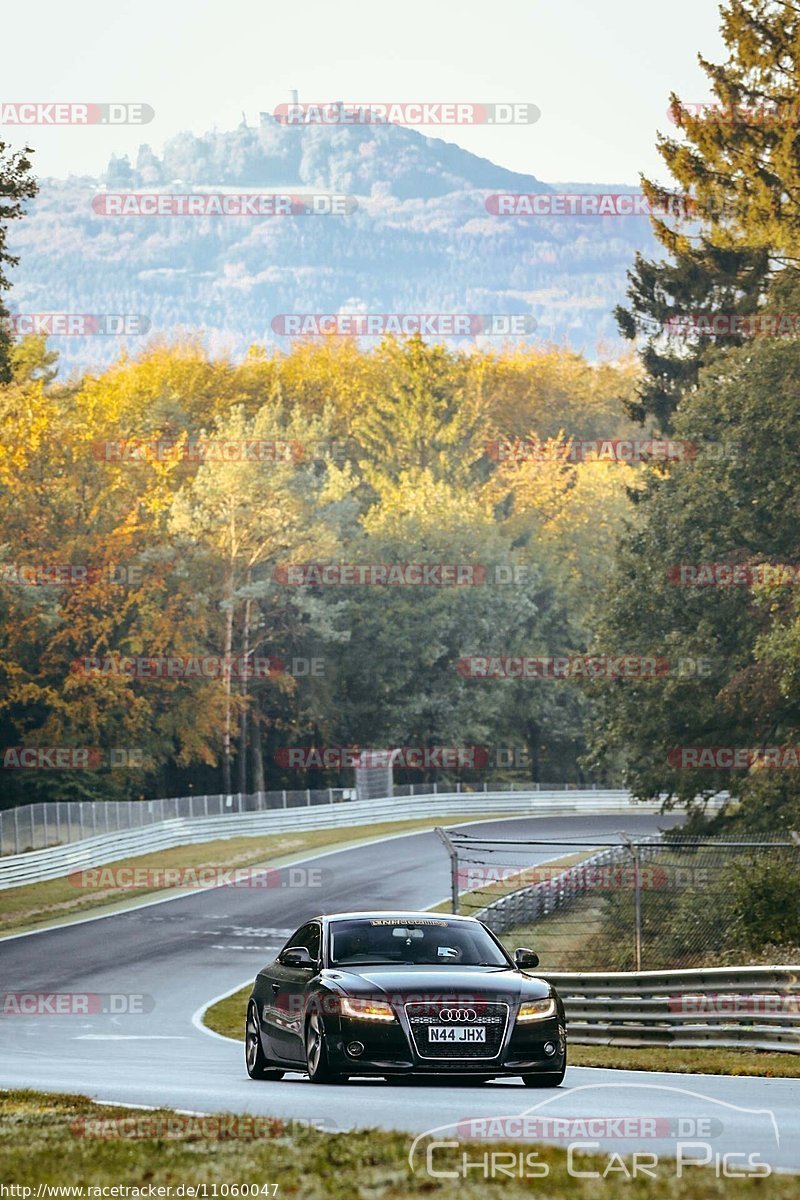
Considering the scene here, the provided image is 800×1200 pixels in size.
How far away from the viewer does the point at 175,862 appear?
5559 cm

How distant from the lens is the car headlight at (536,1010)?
14.0 metres

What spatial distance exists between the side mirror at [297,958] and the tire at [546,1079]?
74.7 inches

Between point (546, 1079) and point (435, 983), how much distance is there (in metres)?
1.15

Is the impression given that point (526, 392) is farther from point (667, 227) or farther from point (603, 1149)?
point (603, 1149)

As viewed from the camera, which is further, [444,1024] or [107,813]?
[107,813]

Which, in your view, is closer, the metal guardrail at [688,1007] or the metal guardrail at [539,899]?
the metal guardrail at [688,1007]

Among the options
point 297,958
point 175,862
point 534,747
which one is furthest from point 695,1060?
point 534,747

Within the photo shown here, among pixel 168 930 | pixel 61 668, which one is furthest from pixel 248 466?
pixel 168 930

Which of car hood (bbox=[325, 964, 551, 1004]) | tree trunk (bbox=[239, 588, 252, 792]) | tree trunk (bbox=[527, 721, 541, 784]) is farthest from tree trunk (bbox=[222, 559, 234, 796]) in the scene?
car hood (bbox=[325, 964, 551, 1004])

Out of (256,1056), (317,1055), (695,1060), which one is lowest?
(695,1060)

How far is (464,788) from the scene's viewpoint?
281 ft

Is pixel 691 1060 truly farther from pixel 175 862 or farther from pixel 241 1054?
pixel 175 862

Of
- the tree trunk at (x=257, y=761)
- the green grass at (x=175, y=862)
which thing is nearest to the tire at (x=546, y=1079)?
the green grass at (x=175, y=862)

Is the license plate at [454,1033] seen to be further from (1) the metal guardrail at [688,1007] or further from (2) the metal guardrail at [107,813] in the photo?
(2) the metal guardrail at [107,813]
